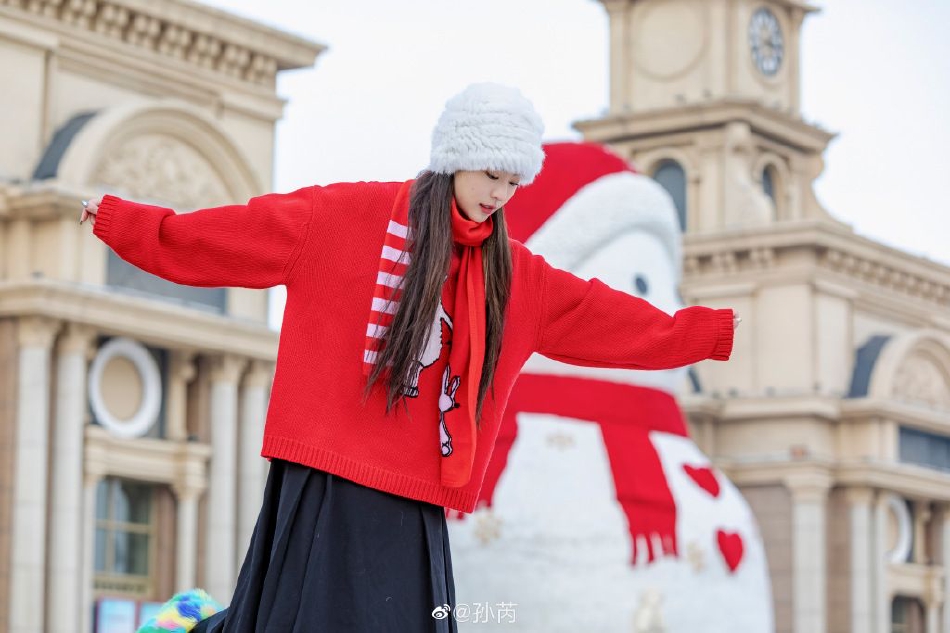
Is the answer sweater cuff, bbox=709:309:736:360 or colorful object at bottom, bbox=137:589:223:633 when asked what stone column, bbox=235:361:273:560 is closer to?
colorful object at bottom, bbox=137:589:223:633

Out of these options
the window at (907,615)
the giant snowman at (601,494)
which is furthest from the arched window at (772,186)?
the giant snowman at (601,494)

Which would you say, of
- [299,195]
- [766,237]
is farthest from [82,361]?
[299,195]

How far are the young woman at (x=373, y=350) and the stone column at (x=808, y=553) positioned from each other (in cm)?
1675

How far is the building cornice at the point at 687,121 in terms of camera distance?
2080 cm

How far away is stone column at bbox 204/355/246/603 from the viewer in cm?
1478

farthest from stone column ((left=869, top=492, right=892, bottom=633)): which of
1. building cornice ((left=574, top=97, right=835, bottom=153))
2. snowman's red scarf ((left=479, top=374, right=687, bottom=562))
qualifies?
snowman's red scarf ((left=479, top=374, right=687, bottom=562))

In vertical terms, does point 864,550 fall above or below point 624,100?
below

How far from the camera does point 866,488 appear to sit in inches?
778

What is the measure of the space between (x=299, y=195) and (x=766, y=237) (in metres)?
17.2

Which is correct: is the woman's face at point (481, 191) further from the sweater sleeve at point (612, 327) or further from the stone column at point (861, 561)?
the stone column at point (861, 561)

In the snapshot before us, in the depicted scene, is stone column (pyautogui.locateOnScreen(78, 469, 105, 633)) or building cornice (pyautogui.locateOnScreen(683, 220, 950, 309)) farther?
building cornice (pyautogui.locateOnScreen(683, 220, 950, 309))

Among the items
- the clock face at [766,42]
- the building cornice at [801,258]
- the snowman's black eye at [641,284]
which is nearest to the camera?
the snowman's black eye at [641,284]

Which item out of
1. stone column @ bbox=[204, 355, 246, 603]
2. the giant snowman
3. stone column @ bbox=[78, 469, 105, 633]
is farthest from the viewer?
stone column @ bbox=[204, 355, 246, 603]

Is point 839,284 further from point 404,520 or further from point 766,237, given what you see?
point 404,520
